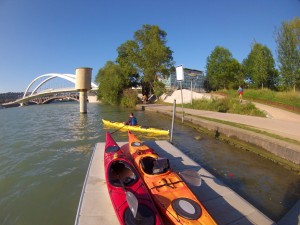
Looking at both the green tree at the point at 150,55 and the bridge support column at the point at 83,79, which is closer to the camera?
the bridge support column at the point at 83,79

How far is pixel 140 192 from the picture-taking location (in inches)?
205

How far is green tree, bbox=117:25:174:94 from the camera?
1560 inches

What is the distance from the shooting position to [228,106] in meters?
22.0

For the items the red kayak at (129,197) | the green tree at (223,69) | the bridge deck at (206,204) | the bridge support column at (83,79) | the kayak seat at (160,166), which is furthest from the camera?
the green tree at (223,69)

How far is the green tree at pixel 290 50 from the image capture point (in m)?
23.0

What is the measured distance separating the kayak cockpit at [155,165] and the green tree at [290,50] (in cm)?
2235

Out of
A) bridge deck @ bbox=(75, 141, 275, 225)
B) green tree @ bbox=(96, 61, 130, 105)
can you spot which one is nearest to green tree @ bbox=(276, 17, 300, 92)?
bridge deck @ bbox=(75, 141, 275, 225)

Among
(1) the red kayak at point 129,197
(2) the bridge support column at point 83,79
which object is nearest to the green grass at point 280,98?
(1) the red kayak at point 129,197

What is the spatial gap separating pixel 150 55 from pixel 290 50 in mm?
21839

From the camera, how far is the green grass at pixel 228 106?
757 inches

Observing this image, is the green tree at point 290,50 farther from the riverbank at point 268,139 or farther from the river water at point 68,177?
the river water at point 68,177

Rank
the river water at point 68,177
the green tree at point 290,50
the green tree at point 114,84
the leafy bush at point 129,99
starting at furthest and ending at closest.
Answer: the green tree at point 114,84, the leafy bush at point 129,99, the green tree at point 290,50, the river water at point 68,177

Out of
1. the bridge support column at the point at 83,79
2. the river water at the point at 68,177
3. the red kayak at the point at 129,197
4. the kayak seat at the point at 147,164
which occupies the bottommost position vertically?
the river water at the point at 68,177

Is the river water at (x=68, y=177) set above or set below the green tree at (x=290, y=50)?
below
